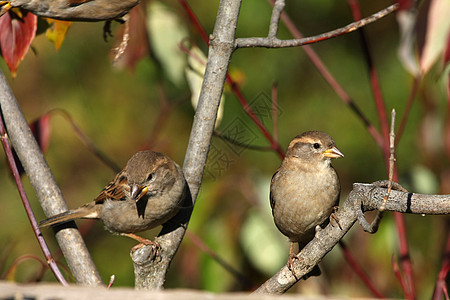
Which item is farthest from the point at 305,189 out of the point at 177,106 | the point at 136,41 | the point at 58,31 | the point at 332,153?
the point at 177,106

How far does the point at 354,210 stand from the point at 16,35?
5.53 ft

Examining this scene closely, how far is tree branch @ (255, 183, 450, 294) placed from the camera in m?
2.10

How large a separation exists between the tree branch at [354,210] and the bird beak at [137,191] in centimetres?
117

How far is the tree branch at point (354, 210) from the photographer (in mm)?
2096

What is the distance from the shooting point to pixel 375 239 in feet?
12.6

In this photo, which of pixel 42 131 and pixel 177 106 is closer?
pixel 42 131

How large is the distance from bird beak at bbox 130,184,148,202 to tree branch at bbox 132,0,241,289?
745 millimetres

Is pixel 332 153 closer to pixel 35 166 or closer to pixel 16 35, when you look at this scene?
pixel 35 166

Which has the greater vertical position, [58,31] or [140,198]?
[58,31]

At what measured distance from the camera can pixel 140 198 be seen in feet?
12.0

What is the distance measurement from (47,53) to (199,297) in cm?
651

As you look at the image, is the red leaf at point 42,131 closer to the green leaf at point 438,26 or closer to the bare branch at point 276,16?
the bare branch at point 276,16

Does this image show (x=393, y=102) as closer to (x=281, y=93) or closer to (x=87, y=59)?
(x=281, y=93)

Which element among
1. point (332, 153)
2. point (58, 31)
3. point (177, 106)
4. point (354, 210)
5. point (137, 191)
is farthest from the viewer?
point (177, 106)
